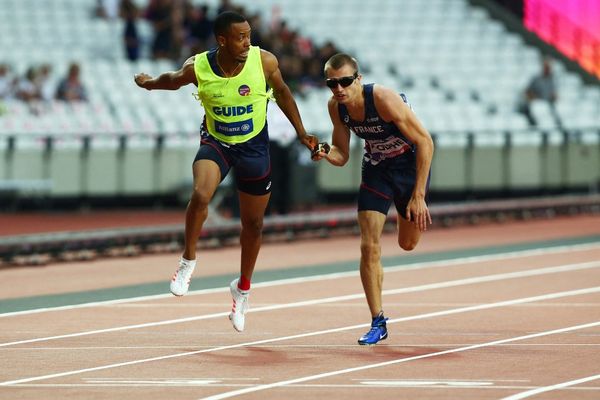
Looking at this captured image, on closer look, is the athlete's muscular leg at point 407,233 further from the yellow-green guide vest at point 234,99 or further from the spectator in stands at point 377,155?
the yellow-green guide vest at point 234,99

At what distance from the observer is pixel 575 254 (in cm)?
2055

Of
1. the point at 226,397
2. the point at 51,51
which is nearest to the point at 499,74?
the point at 51,51

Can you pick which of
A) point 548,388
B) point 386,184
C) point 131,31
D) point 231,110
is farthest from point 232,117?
point 131,31

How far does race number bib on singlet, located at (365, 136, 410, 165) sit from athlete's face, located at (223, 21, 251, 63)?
3.78ft

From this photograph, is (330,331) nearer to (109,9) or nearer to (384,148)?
(384,148)

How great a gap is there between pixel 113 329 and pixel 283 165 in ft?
39.2

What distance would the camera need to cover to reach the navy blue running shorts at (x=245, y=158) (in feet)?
38.3

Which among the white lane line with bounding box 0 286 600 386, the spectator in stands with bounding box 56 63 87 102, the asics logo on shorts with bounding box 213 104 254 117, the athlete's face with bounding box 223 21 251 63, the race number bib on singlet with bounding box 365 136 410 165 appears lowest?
the spectator in stands with bounding box 56 63 87 102

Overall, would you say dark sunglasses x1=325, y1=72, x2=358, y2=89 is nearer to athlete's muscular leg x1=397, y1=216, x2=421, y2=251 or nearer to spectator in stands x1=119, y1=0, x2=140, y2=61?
athlete's muscular leg x1=397, y1=216, x2=421, y2=251

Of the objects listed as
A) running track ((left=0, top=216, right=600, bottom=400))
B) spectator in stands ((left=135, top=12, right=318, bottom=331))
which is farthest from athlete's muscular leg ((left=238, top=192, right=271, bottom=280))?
running track ((left=0, top=216, right=600, bottom=400))

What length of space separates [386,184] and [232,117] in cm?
125

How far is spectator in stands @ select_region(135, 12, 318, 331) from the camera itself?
37.5 ft

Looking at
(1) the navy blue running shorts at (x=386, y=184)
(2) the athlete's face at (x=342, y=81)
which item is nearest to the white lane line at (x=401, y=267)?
(1) the navy blue running shorts at (x=386, y=184)

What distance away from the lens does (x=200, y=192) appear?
11.4 meters
